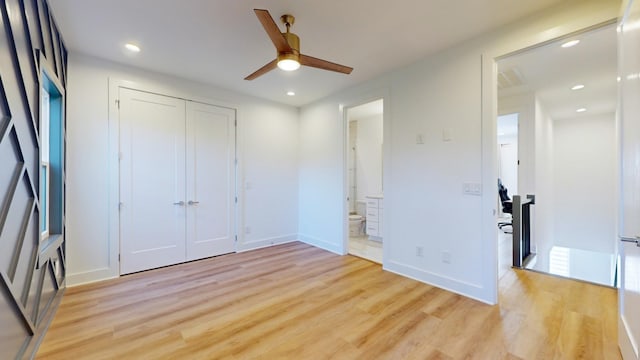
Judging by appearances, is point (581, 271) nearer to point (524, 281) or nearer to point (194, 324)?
point (524, 281)

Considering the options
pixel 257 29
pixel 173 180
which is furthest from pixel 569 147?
pixel 173 180

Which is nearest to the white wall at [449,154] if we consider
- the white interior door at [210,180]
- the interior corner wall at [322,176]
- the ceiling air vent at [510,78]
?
the interior corner wall at [322,176]

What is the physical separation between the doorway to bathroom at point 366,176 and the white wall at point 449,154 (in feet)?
5.18

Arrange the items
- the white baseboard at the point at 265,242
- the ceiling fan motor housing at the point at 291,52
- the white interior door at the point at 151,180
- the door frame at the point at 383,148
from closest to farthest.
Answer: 1. the ceiling fan motor housing at the point at 291,52
2. the white interior door at the point at 151,180
3. the door frame at the point at 383,148
4. the white baseboard at the point at 265,242

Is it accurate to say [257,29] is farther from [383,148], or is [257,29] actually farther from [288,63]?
[383,148]

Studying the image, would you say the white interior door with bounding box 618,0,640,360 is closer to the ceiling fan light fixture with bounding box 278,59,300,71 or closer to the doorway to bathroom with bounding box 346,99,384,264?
the ceiling fan light fixture with bounding box 278,59,300,71

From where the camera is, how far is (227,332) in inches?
83.6

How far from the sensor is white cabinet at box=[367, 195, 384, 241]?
16.6 feet

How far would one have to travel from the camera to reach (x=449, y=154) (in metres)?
2.89

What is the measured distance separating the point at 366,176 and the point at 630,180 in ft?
14.8

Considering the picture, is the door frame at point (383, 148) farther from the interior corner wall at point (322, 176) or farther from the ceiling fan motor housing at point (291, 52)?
the ceiling fan motor housing at point (291, 52)

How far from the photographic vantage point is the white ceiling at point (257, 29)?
84.8 inches

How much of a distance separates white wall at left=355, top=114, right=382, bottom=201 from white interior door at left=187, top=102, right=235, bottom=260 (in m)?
2.97

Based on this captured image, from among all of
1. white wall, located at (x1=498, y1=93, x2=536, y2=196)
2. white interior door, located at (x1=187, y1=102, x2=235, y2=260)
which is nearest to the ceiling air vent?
white wall, located at (x1=498, y1=93, x2=536, y2=196)
